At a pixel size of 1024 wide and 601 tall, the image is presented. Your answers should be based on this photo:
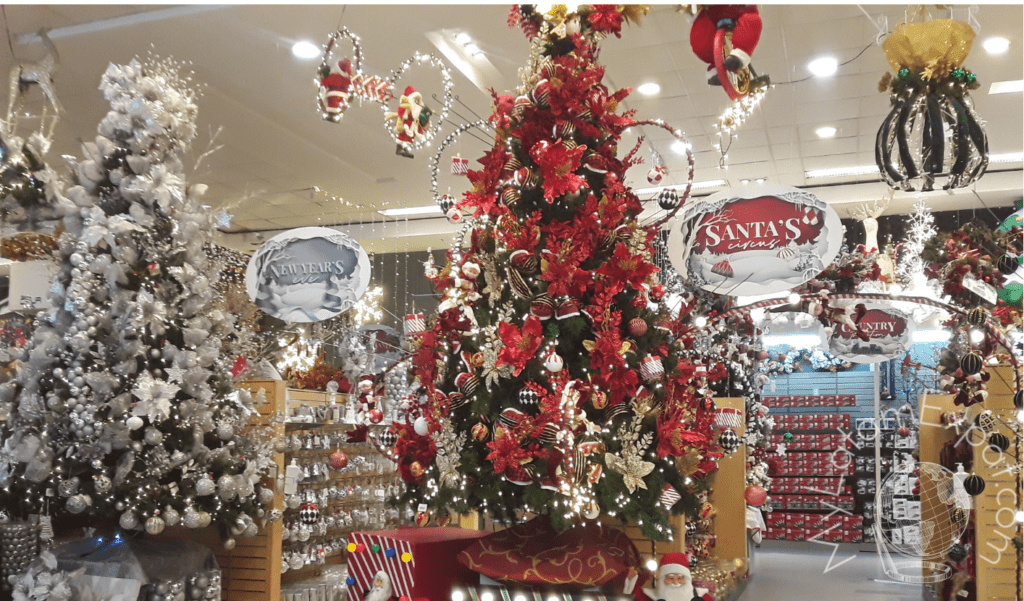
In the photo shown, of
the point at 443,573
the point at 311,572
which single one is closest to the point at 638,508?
Result: the point at 443,573

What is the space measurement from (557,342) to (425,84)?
13.6 feet

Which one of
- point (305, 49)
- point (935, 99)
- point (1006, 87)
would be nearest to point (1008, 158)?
point (1006, 87)

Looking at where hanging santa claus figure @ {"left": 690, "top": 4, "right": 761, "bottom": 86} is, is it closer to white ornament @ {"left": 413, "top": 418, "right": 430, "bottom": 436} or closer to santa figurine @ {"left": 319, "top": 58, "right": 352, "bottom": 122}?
white ornament @ {"left": 413, "top": 418, "right": 430, "bottom": 436}

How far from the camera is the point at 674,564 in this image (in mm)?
3379

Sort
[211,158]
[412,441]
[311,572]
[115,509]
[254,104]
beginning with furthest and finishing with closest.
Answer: [211,158] < [254,104] < [311,572] < [115,509] < [412,441]

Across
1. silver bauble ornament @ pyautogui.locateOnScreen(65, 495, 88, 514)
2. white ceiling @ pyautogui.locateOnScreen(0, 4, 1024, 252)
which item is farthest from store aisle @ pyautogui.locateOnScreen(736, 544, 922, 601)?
silver bauble ornament @ pyautogui.locateOnScreen(65, 495, 88, 514)

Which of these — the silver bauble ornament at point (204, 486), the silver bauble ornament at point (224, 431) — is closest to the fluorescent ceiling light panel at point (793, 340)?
the silver bauble ornament at point (224, 431)

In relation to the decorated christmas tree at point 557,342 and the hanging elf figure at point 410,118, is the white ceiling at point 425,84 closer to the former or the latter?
the hanging elf figure at point 410,118

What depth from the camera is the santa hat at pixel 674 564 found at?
3.36m

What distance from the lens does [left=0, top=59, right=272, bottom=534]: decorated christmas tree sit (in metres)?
4.04

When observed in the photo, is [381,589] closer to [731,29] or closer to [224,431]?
[224,431]

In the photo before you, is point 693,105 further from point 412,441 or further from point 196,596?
point 196,596

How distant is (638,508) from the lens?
118 inches

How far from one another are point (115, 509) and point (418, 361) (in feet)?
6.18
